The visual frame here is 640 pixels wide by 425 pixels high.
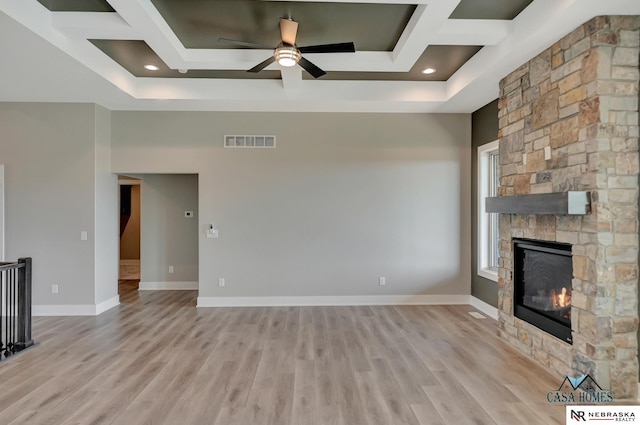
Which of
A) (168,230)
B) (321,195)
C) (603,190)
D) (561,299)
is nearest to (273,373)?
(561,299)

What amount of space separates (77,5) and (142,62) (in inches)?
44.1

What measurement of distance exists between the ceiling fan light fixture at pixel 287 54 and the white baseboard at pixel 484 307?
4.11 m

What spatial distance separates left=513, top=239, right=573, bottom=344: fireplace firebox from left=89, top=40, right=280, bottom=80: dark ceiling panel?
3.71 m

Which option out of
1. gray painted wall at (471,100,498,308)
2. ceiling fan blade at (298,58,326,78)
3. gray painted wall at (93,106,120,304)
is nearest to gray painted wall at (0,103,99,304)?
gray painted wall at (93,106,120,304)

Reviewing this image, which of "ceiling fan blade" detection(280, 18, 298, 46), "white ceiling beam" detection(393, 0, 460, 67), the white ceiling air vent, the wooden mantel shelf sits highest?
"white ceiling beam" detection(393, 0, 460, 67)

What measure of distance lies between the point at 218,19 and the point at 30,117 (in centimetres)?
354

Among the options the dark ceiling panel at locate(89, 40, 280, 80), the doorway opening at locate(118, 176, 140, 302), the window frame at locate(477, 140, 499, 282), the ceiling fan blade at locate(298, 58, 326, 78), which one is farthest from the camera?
the doorway opening at locate(118, 176, 140, 302)

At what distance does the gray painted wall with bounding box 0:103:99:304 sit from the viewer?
4727 mm

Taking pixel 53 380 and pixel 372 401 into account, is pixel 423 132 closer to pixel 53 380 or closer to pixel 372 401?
pixel 372 401

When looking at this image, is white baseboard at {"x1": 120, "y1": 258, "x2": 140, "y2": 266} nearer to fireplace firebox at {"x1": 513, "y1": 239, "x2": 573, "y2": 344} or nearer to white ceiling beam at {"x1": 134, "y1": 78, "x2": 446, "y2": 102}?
white ceiling beam at {"x1": 134, "y1": 78, "x2": 446, "y2": 102}

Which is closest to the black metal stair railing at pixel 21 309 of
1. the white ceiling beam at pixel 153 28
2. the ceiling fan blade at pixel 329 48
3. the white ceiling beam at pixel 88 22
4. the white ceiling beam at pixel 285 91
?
the white ceiling beam at pixel 88 22

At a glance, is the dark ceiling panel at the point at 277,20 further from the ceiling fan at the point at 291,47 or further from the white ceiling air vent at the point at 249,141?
the white ceiling air vent at the point at 249,141

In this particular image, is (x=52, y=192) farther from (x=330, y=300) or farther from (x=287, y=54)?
(x=330, y=300)

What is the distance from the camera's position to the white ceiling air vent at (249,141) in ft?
17.1
